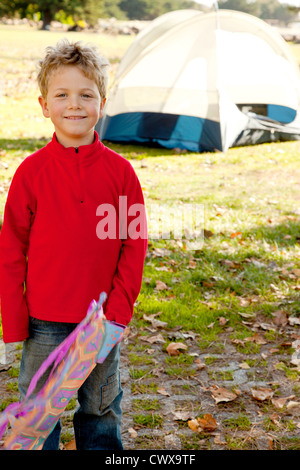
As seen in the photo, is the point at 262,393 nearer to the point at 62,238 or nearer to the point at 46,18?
the point at 62,238

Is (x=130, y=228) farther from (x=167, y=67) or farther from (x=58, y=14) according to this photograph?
(x=58, y=14)

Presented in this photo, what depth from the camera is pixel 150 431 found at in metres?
2.69

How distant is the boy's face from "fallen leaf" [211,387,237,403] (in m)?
1.67

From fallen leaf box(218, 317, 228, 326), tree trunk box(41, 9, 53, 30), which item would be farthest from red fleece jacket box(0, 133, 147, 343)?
tree trunk box(41, 9, 53, 30)

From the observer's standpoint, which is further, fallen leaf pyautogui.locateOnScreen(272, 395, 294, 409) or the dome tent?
the dome tent

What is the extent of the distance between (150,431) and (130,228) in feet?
3.87

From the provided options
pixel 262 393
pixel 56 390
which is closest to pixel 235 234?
pixel 262 393

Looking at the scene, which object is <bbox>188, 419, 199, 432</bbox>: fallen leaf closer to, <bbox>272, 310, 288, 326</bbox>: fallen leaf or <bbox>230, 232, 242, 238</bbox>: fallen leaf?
<bbox>272, 310, 288, 326</bbox>: fallen leaf

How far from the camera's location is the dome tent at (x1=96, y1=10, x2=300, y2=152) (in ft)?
28.3

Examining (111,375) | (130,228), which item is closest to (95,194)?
(130,228)

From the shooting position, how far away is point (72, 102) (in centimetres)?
197

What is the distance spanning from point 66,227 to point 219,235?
3474 mm

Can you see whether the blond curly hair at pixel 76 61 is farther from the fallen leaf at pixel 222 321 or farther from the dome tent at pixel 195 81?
the dome tent at pixel 195 81

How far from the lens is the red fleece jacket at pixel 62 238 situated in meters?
1.96
